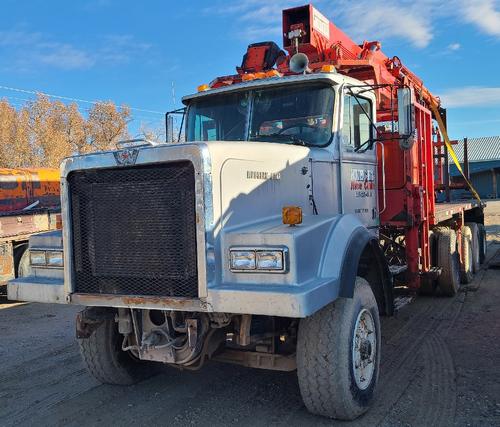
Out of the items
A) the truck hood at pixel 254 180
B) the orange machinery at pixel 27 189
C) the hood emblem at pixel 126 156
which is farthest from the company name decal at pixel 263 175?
the orange machinery at pixel 27 189

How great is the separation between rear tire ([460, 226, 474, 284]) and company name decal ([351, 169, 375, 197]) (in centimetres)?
426

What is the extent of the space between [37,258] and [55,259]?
221mm

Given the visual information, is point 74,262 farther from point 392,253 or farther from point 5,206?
point 5,206

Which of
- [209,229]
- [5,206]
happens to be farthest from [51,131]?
[209,229]

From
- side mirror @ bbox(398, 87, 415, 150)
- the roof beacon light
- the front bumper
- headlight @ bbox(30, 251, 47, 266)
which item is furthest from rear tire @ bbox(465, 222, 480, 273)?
headlight @ bbox(30, 251, 47, 266)

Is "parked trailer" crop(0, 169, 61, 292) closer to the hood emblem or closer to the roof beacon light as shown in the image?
the roof beacon light

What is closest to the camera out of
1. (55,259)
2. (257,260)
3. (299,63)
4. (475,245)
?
(257,260)

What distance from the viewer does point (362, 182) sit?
5445 mm

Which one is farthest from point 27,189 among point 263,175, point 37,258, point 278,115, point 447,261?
point 263,175

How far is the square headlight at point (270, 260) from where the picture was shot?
10.9ft

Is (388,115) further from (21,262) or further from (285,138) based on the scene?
(21,262)

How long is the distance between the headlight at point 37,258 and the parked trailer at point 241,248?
2 centimetres

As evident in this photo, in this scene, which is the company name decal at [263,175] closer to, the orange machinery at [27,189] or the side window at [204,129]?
the side window at [204,129]

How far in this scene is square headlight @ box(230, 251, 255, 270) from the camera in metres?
3.39
